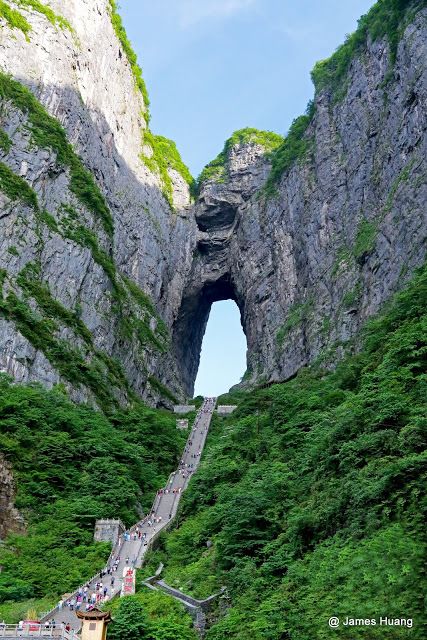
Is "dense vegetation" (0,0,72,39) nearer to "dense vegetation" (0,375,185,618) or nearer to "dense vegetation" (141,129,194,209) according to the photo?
"dense vegetation" (141,129,194,209)

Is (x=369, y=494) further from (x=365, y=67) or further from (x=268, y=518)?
(x=365, y=67)

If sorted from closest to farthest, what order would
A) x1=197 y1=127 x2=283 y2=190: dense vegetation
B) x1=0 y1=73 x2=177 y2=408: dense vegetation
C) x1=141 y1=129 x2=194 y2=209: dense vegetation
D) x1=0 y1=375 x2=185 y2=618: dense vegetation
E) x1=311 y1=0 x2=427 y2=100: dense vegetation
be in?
x1=0 y1=375 x2=185 y2=618: dense vegetation
x1=0 y1=73 x2=177 y2=408: dense vegetation
x1=311 y1=0 x2=427 y2=100: dense vegetation
x1=141 y1=129 x2=194 y2=209: dense vegetation
x1=197 y1=127 x2=283 y2=190: dense vegetation

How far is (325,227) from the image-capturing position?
6206cm

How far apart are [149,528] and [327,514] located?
12.4m


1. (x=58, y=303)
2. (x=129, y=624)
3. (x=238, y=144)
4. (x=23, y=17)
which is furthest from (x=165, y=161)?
(x=129, y=624)

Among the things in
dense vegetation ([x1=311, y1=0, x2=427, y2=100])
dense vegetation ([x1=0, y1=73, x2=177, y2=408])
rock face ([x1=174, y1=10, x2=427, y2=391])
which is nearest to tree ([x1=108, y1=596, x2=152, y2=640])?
dense vegetation ([x1=0, y1=73, x2=177, y2=408])

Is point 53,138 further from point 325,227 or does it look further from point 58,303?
→ point 325,227

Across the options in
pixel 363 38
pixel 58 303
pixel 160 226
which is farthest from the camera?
pixel 160 226

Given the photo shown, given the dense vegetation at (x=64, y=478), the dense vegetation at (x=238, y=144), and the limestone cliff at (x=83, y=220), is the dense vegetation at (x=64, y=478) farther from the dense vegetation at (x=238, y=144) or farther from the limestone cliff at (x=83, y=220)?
the dense vegetation at (x=238, y=144)

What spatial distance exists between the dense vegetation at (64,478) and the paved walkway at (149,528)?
0.68 metres

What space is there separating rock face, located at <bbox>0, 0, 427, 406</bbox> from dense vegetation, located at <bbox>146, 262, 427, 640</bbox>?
16062mm

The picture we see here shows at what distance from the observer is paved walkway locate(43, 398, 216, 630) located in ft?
66.6

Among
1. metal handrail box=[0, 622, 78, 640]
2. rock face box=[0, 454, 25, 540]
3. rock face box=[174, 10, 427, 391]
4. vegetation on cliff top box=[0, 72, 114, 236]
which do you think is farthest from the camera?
vegetation on cliff top box=[0, 72, 114, 236]

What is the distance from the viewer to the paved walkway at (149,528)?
20294mm
